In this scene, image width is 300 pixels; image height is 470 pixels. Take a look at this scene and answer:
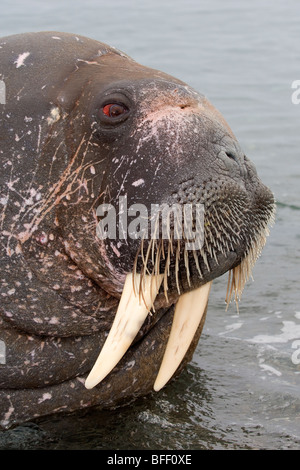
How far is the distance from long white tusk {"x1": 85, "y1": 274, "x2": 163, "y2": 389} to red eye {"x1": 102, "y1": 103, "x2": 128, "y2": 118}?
3.26 ft

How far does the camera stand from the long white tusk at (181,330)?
19.1ft

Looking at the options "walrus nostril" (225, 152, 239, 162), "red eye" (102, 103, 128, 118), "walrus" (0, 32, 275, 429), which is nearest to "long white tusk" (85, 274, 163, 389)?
"walrus" (0, 32, 275, 429)

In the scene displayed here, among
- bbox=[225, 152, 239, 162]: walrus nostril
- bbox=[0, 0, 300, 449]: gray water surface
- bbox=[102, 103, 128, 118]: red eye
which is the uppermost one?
bbox=[102, 103, 128, 118]: red eye

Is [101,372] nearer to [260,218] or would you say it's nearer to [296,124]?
[260,218]

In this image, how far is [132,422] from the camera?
6141 millimetres

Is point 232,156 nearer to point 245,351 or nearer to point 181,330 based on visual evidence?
point 181,330

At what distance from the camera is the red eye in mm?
5465

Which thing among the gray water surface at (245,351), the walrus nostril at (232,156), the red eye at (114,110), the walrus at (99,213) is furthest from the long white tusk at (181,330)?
the red eye at (114,110)

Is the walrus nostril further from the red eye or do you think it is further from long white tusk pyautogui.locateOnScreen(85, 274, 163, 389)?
long white tusk pyautogui.locateOnScreen(85, 274, 163, 389)

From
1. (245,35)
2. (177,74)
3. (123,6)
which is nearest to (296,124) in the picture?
(177,74)

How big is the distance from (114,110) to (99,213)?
2.08 feet

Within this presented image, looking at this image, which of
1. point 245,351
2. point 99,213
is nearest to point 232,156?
point 99,213

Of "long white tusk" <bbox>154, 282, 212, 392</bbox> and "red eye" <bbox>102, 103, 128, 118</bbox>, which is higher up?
"red eye" <bbox>102, 103, 128, 118</bbox>

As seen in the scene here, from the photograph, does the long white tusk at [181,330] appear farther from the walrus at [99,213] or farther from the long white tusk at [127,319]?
the long white tusk at [127,319]
